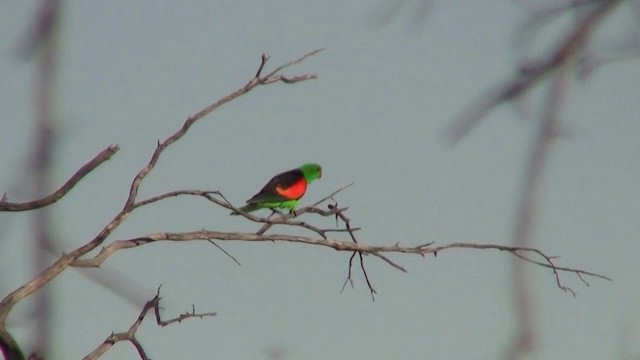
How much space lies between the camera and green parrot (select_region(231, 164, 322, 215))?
24.7ft

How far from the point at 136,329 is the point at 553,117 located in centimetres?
414

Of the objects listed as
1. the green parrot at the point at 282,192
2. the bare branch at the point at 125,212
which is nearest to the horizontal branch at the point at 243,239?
the bare branch at the point at 125,212

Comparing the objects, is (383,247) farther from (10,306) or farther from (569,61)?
(569,61)

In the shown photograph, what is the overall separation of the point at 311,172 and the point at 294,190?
0.63m

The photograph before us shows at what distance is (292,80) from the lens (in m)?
4.86

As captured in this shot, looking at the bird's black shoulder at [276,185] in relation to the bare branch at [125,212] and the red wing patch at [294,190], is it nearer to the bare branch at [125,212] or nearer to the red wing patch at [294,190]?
the red wing patch at [294,190]

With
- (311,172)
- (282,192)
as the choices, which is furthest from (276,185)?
(311,172)

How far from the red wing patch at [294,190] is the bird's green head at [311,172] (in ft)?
0.55

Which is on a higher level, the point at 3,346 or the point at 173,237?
the point at 173,237

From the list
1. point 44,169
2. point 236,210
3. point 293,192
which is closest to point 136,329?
point 236,210

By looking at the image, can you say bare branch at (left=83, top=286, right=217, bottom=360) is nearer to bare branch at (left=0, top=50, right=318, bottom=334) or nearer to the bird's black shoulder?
bare branch at (left=0, top=50, right=318, bottom=334)

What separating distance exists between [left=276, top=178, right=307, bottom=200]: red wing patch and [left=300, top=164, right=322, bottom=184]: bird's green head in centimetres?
17

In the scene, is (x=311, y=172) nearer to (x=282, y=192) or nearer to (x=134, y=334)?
(x=282, y=192)

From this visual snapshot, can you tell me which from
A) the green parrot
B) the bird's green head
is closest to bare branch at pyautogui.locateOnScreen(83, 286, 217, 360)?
the green parrot
